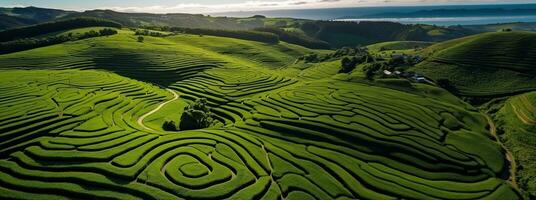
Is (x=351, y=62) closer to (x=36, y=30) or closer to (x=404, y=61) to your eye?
(x=404, y=61)

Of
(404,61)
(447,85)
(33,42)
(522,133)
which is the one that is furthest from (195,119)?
(33,42)

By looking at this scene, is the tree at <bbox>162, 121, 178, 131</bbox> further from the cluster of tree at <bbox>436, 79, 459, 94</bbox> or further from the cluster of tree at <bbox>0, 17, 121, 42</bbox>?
the cluster of tree at <bbox>0, 17, 121, 42</bbox>

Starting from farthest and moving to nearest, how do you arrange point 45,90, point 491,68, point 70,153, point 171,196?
point 491,68 < point 45,90 < point 70,153 < point 171,196

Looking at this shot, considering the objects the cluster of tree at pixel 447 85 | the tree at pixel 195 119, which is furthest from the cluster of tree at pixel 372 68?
the tree at pixel 195 119

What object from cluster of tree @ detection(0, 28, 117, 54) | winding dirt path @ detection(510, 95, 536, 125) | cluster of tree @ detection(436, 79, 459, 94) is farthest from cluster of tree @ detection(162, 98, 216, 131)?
cluster of tree @ detection(0, 28, 117, 54)

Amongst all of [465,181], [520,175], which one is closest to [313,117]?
[465,181]

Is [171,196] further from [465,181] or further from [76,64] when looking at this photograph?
[76,64]
